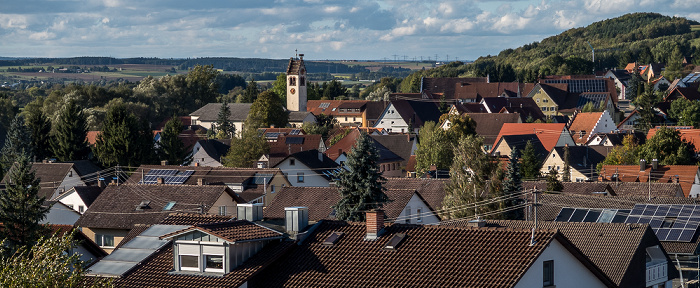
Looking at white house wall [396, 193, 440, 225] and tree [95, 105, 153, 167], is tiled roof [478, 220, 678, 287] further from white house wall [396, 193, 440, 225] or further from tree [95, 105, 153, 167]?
tree [95, 105, 153, 167]

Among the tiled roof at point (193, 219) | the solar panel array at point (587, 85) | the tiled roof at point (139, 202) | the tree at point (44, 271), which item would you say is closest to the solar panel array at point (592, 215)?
the tiled roof at point (139, 202)

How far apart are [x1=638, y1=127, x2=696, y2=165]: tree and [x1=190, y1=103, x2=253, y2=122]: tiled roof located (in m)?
65.5

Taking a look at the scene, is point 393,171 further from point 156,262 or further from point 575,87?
point 575,87

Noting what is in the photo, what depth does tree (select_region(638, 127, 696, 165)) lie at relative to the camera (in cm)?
7719

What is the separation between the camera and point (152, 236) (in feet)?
93.4

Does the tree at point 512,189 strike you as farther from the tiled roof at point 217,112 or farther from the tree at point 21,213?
the tiled roof at point 217,112

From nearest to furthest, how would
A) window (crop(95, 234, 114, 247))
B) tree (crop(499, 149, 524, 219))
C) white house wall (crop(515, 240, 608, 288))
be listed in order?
white house wall (crop(515, 240, 608, 288)) → window (crop(95, 234, 114, 247)) → tree (crop(499, 149, 524, 219))

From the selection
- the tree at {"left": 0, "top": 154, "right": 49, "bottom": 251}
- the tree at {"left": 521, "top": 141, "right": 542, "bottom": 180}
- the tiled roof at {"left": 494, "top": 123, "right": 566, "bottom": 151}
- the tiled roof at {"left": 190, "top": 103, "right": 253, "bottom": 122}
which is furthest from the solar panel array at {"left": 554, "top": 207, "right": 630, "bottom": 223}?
the tiled roof at {"left": 190, "top": 103, "right": 253, "bottom": 122}

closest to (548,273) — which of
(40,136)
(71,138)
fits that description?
(71,138)

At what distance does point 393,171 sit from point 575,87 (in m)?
99.1

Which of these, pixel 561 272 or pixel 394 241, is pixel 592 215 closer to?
pixel 561 272

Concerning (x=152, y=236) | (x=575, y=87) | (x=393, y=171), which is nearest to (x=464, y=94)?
→ (x=575, y=87)

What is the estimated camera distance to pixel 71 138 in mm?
80750

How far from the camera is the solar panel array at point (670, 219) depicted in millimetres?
37031
